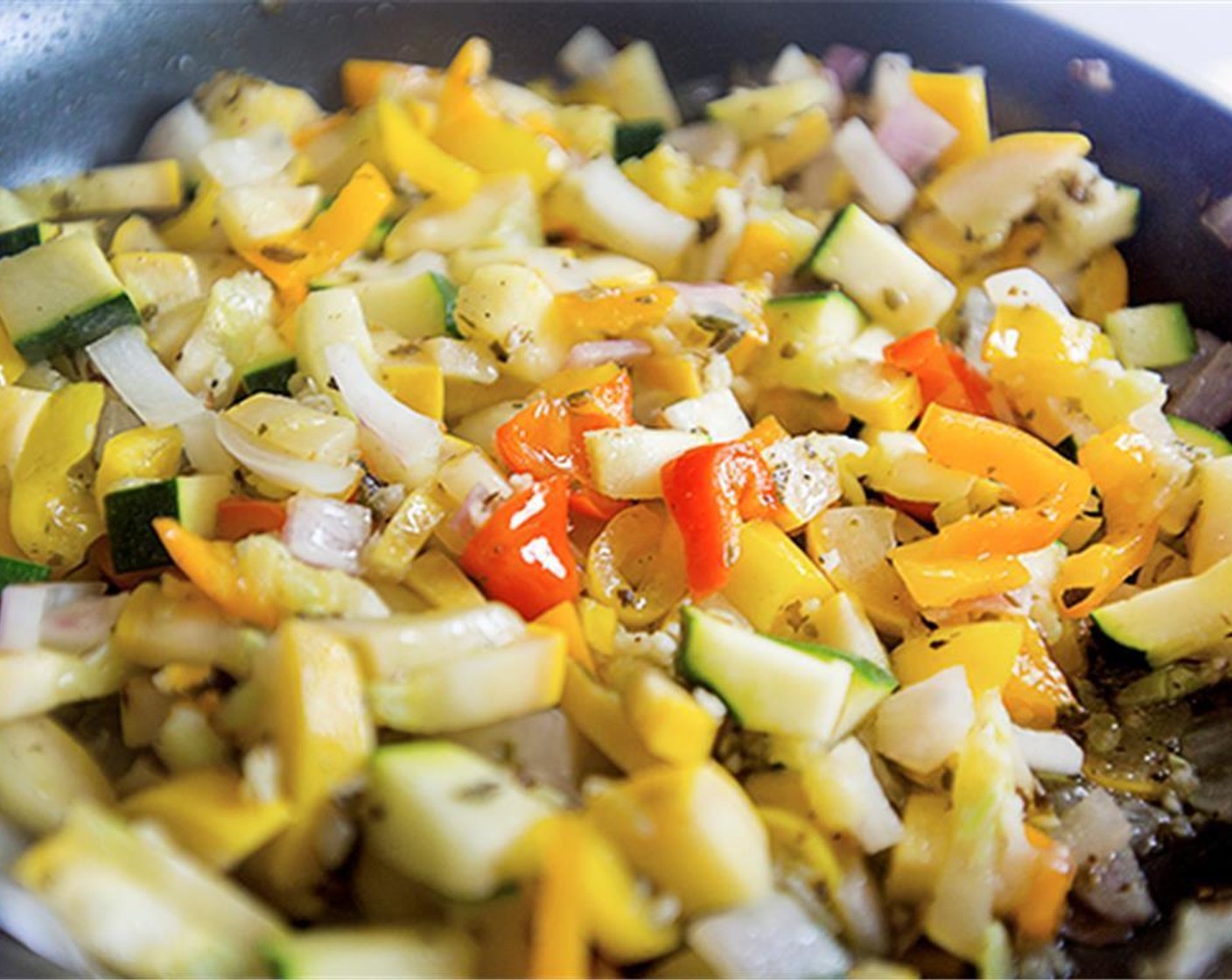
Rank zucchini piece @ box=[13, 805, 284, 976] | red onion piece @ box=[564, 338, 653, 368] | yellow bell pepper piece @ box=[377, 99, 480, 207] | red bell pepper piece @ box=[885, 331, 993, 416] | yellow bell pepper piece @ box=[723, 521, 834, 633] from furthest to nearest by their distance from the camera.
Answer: yellow bell pepper piece @ box=[377, 99, 480, 207], red bell pepper piece @ box=[885, 331, 993, 416], red onion piece @ box=[564, 338, 653, 368], yellow bell pepper piece @ box=[723, 521, 834, 633], zucchini piece @ box=[13, 805, 284, 976]

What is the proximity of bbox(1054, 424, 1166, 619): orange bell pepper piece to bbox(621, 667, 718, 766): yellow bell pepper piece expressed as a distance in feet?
2.12

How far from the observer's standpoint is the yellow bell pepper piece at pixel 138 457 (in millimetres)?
1534

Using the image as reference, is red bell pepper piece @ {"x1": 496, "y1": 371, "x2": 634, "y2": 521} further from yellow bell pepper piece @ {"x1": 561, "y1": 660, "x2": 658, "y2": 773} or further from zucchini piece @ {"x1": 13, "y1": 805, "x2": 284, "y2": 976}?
zucchini piece @ {"x1": 13, "y1": 805, "x2": 284, "y2": 976}

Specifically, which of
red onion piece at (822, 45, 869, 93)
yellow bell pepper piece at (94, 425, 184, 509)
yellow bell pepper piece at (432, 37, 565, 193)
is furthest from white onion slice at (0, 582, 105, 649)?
red onion piece at (822, 45, 869, 93)

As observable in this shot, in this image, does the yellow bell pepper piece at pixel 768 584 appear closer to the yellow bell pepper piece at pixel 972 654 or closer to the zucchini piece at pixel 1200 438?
the yellow bell pepper piece at pixel 972 654

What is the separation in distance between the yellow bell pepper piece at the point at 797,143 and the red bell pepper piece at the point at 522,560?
3.31 feet

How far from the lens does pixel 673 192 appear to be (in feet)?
6.87

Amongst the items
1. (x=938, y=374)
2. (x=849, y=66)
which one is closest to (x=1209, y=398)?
(x=938, y=374)

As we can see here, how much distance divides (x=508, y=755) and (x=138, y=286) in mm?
922

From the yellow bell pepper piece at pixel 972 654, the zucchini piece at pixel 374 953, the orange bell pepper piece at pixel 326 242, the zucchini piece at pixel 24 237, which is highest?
the zucchini piece at pixel 24 237

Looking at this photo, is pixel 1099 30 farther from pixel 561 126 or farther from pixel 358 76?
pixel 358 76

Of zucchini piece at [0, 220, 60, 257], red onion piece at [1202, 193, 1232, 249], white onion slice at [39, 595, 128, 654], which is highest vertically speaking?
zucchini piece at [0, 220, 60, 257]

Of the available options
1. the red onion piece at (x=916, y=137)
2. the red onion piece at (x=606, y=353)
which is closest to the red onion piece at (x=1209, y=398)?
the red onion piece at (x=916, y=137)

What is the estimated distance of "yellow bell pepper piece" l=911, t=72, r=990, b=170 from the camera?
7.20 feet
